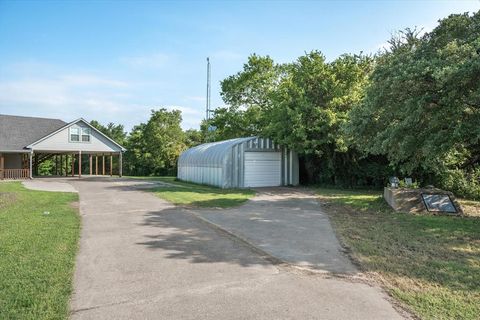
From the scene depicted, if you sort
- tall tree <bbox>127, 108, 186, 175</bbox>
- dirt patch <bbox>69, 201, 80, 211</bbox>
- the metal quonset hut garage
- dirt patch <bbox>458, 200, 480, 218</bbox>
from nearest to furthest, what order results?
dirt patch <bbox>458, 200, 480, 218</bbox> → dirt patch <bbox>69, 201, 80, 211</bbox> → the metal quonset hut garage → tall tree <bbox>127, 108, 186, 175</bbox>

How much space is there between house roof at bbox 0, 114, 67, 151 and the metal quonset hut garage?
15236mm

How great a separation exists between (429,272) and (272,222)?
4.35m

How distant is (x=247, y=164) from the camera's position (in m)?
19.4

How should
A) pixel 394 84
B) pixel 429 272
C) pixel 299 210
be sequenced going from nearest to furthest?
1. pixel 429 272
2. pixel 394 84
3. pixel 299 210

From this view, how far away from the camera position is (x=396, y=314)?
12.0 feet

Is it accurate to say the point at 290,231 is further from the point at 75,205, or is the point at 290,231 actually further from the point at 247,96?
the point at 247,96

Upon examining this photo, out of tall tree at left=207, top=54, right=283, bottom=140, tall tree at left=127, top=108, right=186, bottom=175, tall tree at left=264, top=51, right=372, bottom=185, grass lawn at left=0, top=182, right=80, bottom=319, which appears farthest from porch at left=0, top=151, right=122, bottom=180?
grass lawn at left=0, top=182, right=80, bottom=319

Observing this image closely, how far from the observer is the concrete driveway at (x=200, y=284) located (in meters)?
3.67

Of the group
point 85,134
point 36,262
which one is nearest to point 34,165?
point 85,134

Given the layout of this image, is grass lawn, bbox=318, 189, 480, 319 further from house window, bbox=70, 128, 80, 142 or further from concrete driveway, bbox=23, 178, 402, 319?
house window, bbox=70, 128, 80, 142

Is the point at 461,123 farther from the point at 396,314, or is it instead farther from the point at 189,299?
the point at 189,299

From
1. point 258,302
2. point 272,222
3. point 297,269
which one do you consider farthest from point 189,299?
point 272,222

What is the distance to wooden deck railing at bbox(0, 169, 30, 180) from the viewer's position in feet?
84.5

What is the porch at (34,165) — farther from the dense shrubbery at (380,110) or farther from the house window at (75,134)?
the dense shrubbery at (380,110)
